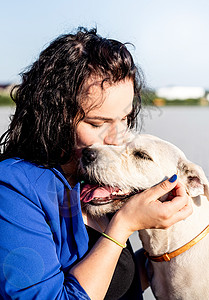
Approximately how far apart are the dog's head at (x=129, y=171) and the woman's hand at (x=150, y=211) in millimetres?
320

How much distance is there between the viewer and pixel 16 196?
167 cm

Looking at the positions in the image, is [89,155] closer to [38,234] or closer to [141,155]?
[141,155]

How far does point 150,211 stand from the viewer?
1845 millimetres

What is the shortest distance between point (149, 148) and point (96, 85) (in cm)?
62

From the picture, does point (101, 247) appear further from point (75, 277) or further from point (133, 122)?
point (133, 122)

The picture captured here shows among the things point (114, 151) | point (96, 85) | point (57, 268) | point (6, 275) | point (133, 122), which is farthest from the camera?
point (133, 122)

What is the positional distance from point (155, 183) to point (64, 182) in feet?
2.19

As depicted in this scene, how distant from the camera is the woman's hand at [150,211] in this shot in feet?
5.92

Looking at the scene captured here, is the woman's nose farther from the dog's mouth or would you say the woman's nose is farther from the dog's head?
the dog's mouth

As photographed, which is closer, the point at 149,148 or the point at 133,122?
the point at 149,148

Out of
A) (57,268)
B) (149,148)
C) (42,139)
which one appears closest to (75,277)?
(57,268)

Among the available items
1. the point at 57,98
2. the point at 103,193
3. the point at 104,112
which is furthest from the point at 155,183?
the point at 57,98

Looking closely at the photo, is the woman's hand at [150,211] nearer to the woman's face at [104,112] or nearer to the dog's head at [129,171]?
the dog's head at [129,171]

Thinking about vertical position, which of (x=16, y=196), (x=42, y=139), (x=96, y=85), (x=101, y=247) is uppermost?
(x=96, y=85)
